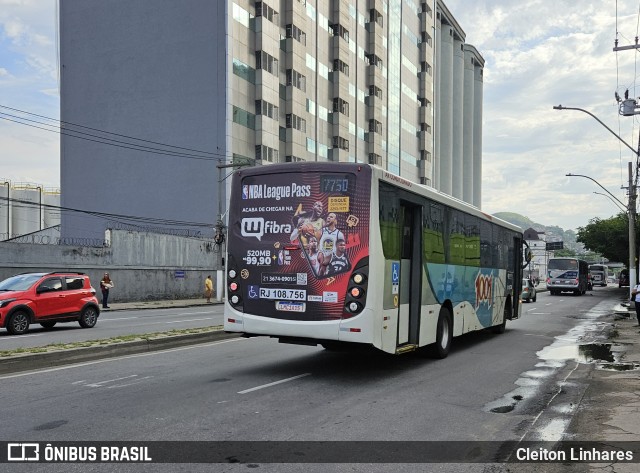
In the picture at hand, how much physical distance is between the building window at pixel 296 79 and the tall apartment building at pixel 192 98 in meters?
0.10

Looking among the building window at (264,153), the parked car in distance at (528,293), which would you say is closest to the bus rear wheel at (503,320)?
the parked car in distance at (528,293)

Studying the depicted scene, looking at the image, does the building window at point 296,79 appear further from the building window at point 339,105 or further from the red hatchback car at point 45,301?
the red hatchback car at point 45,301

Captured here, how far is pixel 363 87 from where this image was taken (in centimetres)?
6969

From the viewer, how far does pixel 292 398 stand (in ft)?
27.0

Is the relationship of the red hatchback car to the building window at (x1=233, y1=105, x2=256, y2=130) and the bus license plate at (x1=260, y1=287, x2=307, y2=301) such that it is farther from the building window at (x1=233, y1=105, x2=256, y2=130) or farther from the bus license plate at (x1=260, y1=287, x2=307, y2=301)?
the building window at (x1=233, y1=105, x2=256, y2=130)

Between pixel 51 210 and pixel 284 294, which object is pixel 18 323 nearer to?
pixel 284 294

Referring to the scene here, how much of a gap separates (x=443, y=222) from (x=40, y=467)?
8.83m

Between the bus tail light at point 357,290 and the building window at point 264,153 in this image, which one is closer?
the bus tail light at point 357,290

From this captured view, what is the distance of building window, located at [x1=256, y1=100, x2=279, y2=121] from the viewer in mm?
50375

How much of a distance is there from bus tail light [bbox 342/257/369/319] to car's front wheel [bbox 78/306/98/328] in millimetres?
12746

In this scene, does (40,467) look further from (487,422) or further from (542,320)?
(542,320)

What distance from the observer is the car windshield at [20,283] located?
1752 centimetres

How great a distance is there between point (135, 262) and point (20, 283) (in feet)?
64.3

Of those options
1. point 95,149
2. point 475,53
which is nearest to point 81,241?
point 95,149
